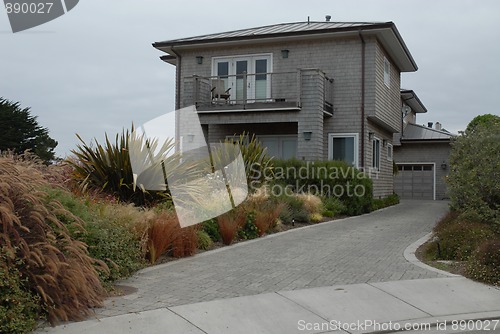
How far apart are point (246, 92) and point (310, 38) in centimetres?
333

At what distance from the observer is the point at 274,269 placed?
321 inches

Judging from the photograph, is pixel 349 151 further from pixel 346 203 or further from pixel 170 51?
pixel 170 51

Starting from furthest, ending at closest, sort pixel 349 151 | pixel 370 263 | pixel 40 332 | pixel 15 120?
pixel 15 120
pixel 349 151
pixel 370 263
pixel 40 332

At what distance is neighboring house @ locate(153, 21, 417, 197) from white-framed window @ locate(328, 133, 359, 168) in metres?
0.04

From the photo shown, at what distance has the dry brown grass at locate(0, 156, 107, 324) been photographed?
207 inches

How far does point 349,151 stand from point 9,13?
13.8 meters

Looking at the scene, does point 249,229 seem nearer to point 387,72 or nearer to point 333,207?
point 333,207

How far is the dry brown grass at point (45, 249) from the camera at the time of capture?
207 inches

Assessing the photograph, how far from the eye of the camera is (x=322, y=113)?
1902 cm

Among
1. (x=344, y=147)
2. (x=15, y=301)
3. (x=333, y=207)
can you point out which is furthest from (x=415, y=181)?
(x=15, y=301)

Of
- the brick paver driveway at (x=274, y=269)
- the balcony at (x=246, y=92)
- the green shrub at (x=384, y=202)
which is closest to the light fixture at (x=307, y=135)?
the balcony at (x=246, y=92)

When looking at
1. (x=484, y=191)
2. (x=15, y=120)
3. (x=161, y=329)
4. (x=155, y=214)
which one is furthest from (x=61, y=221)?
(x=15, y=120)

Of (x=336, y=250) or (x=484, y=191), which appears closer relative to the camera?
(x=336, y=250)

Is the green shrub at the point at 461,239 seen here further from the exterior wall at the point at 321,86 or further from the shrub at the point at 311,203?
the exterior wall at the point at 321,86
